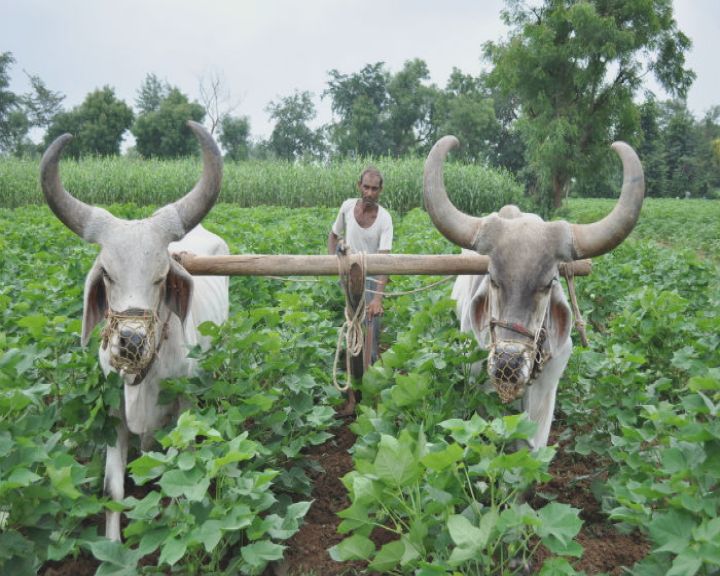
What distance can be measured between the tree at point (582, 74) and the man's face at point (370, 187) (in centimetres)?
2505

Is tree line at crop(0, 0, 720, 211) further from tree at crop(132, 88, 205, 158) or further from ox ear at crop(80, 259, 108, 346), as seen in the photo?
ox ear at crop(80, 259, 108, 346)

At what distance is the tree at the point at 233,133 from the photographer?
221ft

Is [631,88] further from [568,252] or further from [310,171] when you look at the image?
[568,252]

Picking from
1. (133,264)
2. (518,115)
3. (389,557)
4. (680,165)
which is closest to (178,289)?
(133,264)

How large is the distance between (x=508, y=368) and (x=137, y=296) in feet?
5.83

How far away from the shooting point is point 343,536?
369 centimetres

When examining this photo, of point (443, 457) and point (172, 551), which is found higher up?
point (443, 457)

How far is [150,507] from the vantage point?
2.45m

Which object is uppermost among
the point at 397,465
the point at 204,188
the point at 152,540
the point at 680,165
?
the point at 680,165

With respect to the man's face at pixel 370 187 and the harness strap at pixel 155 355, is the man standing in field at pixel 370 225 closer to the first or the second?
the man's face at pixel 370 187

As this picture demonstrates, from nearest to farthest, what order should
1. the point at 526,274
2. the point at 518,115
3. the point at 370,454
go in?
the point at 370,454 < the point at 526,274 < the point at 518,115

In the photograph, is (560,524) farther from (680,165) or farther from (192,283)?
(680,165)

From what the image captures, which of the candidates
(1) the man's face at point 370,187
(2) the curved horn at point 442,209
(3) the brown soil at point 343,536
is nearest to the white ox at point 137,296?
(3) the brown soil at point 343,536

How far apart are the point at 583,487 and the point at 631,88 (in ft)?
99.5
